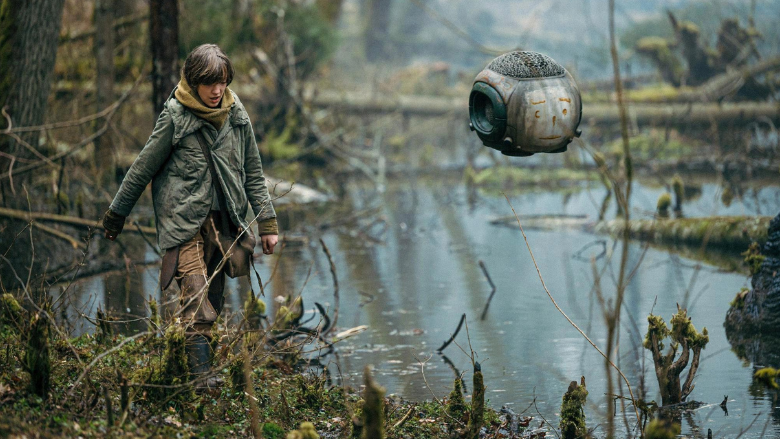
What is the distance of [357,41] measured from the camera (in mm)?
47094

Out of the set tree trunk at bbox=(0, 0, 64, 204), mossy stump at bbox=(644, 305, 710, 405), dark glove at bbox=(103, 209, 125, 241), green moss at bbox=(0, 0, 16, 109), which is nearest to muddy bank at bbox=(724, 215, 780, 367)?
mossy stump at bbox=(644, 305, 710, 405)

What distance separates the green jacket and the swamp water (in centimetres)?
68

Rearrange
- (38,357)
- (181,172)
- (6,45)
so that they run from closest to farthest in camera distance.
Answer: (38,357) → (181,172) → (6,45)

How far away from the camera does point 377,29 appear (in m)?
46.8

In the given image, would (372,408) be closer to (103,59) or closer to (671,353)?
(671,353)

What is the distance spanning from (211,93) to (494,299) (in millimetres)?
4822

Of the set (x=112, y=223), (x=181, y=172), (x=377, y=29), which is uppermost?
(x=377, y=29)

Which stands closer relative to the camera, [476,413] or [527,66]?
[476,413]

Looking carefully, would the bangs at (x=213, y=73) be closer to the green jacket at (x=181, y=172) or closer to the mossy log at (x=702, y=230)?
the green jacket at (x=181, y=172)

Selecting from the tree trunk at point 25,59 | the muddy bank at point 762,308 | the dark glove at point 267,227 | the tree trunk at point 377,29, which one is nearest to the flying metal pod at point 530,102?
the dark glove at point 267,227

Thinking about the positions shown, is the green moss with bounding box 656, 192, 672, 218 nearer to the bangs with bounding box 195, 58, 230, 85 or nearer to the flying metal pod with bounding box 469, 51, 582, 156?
the flying metal pod with bounding box 469, 51, 582, 156

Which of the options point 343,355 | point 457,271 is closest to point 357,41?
point 457,271

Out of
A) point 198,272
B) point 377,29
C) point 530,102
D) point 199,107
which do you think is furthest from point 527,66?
point 377,29

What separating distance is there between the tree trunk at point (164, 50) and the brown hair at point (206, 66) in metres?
3.32
